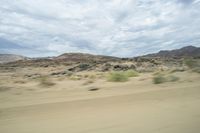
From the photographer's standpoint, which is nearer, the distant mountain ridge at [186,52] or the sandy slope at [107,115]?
the sandy slope at [107,115]

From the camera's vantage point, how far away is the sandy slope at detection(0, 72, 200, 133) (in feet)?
21.2

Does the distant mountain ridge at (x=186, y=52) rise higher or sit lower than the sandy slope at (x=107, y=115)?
higher

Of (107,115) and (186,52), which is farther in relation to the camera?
(186,52)

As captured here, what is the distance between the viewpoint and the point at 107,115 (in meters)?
7.95

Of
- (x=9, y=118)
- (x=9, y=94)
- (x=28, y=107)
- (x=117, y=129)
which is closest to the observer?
(x=117, y=129)

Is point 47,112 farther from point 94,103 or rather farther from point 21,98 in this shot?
point 21,98

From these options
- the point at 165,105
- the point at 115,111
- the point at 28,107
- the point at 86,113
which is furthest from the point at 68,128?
the point at 165,105

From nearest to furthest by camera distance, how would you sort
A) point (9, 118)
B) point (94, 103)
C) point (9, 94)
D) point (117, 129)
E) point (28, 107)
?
point (117, 129), point (9, 118), point (28, 107), point (94, 103), point (9, 94)

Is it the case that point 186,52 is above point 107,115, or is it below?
above

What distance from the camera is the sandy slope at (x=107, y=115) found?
21.2 feet

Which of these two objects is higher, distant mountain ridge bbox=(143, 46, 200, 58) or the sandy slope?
distant mountain ridge bbox=(143, 46, 200, 58)

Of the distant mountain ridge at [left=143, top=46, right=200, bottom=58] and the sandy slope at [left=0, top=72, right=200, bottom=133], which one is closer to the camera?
the sandy slope at [left=0, top=72, right=200, bottom=133]

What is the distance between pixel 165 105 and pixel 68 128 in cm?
410

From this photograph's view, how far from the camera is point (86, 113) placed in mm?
8281
